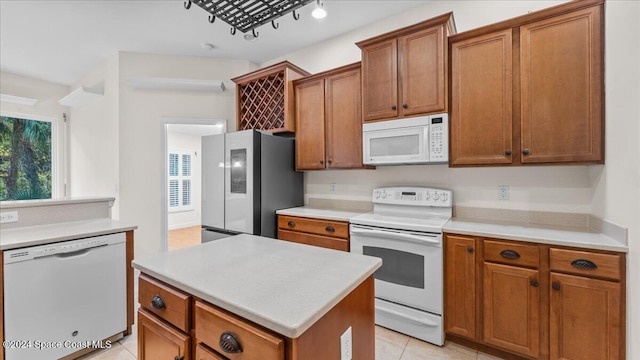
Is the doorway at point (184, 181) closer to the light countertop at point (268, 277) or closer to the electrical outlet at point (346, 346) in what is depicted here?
the light countertop at point (268, 277)

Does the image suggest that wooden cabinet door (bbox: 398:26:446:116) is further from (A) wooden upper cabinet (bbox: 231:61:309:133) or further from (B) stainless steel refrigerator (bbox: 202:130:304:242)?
(B) stainless steel refrigerator (bbox: 202:130:304:242)

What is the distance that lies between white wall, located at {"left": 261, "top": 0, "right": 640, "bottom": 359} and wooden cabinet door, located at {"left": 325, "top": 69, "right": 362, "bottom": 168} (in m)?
0.34

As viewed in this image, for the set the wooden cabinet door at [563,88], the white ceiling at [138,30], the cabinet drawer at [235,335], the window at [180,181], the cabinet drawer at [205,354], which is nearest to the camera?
the cabinet drawer at [235,335]

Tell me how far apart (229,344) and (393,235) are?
162 cm

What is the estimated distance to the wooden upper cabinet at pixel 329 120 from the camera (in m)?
2.84

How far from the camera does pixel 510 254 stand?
71.5 inches

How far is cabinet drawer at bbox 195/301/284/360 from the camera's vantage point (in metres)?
0.75

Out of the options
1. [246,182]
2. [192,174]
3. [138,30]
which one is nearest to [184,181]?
[192,174]

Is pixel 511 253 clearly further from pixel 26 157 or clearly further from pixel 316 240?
pixel 26 157

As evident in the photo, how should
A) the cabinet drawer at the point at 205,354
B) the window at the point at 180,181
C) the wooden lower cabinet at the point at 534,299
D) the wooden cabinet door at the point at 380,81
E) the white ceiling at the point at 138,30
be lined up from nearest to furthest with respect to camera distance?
the cabinet drawer at the point at 205,354 < the wooden lower cabinet at the point at 534,299 < the wooden cabinet door at the point at 380,81 < the white ceiling at the point at 138,30 < the window at the point at 180,181

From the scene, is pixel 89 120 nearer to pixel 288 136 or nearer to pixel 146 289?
pixel 288 136

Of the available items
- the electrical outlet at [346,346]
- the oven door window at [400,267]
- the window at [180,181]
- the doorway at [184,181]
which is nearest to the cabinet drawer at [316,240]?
the oven door window at [400,267]

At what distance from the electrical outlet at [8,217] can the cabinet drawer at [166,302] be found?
162 cm

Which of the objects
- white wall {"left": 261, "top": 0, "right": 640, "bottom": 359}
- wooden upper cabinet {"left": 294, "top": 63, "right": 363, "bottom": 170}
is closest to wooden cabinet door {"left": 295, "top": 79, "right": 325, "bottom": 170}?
wooden upper cabinet {"left": 294, "top": 63, "right": 363, "bottom": 170}
